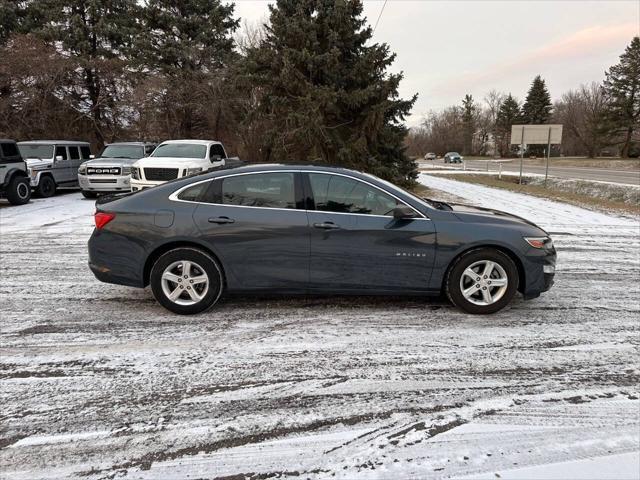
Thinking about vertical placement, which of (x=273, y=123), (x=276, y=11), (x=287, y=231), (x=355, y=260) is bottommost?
(x=355, y=260)

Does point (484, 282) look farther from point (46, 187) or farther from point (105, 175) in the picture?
point (46, 187)

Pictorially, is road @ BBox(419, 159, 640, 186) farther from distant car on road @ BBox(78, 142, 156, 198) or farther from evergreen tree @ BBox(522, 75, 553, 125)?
evergreen tree @ BBox(522, 75, 553, 125)

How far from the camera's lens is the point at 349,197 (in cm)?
443

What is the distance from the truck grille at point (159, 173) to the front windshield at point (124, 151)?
4571mm

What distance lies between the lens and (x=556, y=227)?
Result: 1002 centimetres

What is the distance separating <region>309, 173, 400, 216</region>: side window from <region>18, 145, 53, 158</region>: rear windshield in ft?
45.8

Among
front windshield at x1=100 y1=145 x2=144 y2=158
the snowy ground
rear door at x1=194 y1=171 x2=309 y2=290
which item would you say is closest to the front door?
rear door at x1=194 y1=171 x2=309 y2=290

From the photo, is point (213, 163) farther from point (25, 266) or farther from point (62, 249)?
point (25, 266)

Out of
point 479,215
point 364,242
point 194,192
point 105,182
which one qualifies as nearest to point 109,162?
point 105,182

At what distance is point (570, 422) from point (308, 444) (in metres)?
1.71

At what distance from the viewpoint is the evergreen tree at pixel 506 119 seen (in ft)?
260

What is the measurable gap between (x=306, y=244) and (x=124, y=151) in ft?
44.4

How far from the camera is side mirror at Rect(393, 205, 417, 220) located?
4336 mm

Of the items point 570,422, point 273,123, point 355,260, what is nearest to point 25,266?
point 355,260
